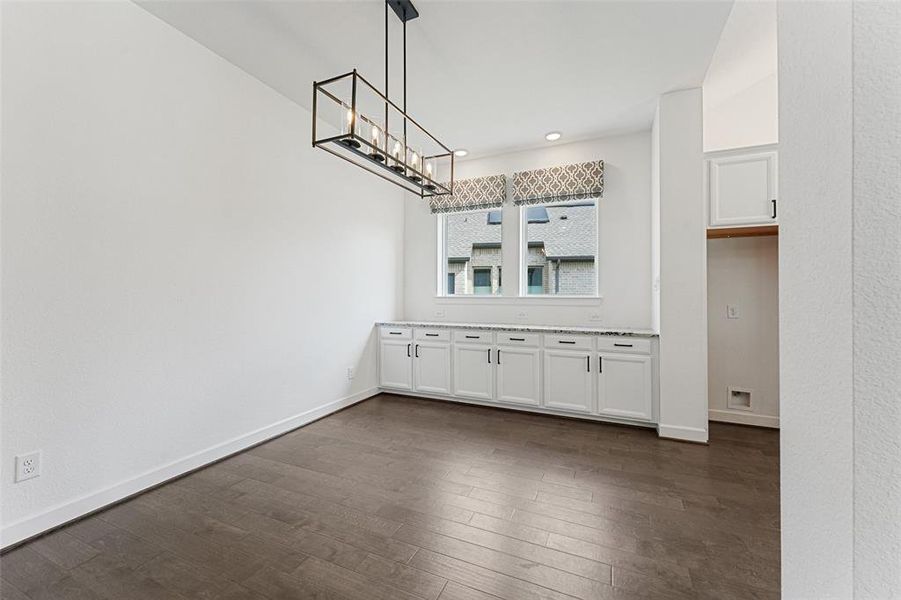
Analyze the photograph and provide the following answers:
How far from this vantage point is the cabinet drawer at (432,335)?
422cm

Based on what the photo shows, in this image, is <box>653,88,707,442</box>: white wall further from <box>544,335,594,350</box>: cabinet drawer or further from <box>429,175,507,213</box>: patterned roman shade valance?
<box>429,175,507,213</box>: patterned roman shade valance

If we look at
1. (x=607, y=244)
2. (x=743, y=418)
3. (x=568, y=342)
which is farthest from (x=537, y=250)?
(x=743, y=418)

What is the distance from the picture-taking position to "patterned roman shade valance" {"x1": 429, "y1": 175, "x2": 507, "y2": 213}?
4.53 metres

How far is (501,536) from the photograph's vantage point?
6.09 feet

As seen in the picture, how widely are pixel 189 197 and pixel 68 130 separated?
0.66m

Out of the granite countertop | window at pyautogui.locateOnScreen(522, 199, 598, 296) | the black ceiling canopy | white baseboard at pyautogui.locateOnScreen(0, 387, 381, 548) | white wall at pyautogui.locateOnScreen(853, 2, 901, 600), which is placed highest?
the black ceiling canopy

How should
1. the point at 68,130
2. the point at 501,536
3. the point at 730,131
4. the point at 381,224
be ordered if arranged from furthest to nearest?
1. the point at 381,224
2. the point at 730,131
3. the point at 68,130
4. the point at 501,536

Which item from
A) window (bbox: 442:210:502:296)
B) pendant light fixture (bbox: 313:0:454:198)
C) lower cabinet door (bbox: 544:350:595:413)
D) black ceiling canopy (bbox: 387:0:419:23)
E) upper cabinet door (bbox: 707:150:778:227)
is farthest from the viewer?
window (bbox: 442:210:502:296)

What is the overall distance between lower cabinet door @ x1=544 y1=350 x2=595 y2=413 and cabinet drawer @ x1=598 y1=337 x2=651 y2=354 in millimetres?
171

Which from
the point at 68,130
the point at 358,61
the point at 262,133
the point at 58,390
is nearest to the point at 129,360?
the point at 58,390

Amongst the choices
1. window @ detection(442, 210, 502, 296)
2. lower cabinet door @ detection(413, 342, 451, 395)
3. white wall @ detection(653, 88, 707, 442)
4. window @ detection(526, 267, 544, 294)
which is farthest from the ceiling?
lower cabinet door @ detection(413, 342, 451, 395)

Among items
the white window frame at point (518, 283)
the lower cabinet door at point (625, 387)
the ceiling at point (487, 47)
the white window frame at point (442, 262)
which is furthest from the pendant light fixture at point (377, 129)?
the lower cabinet door at point (625, 387)

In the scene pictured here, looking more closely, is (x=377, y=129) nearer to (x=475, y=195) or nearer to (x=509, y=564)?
(x=509, y=564)

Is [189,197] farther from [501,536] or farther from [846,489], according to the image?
[846,489]
